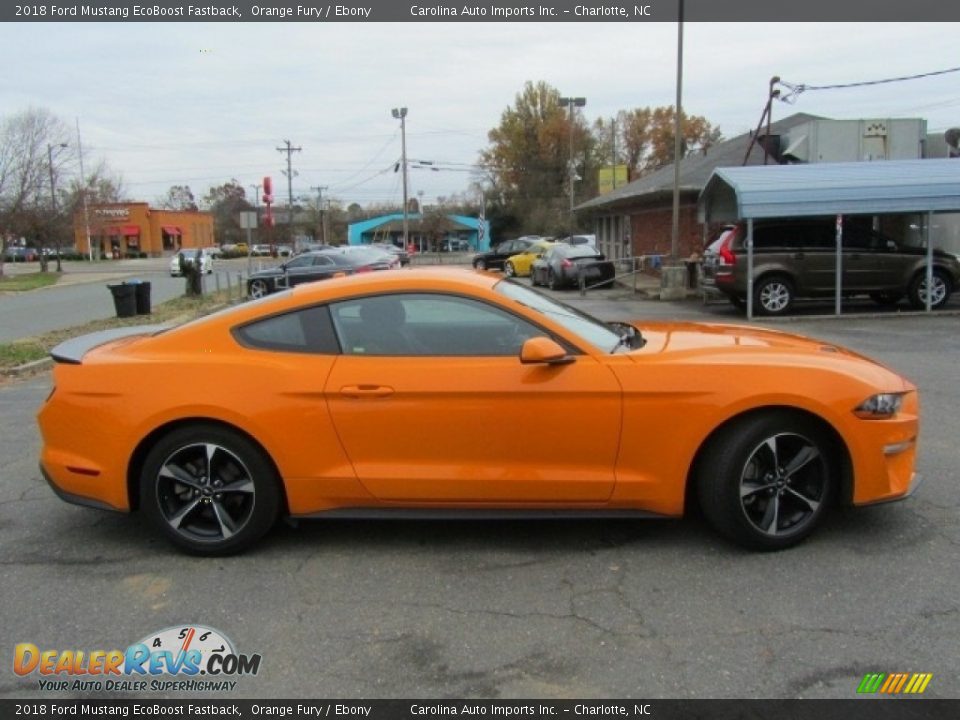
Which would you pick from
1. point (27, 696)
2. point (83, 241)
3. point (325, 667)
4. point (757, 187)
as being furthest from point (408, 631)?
point (83, 241)

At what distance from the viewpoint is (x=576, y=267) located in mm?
23812

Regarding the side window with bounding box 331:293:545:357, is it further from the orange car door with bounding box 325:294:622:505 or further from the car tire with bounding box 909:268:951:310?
the car tire with bounding box 909:268:951:310

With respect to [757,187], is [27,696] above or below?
below

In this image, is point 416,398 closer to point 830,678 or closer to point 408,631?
point 408,631

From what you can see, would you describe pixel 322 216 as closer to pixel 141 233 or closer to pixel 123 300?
pixel 141 233

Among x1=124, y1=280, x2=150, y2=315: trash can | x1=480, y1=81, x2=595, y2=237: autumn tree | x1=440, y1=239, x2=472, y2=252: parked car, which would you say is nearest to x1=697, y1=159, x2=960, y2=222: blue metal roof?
x1=124, y1=280, x2=150, y2=315: trash can

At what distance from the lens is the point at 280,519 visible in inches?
167

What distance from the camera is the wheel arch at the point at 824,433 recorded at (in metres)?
3.70

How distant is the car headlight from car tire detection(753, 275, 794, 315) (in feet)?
38.7

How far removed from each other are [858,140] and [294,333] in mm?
22651

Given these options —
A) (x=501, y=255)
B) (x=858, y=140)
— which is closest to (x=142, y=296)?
(x=501, y=255)

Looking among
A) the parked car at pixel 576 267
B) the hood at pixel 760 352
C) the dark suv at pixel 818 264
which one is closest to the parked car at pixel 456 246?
the parked car at pixel 576 267

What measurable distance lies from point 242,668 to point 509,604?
1.15 metres

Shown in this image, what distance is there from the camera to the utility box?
22.0 meters
